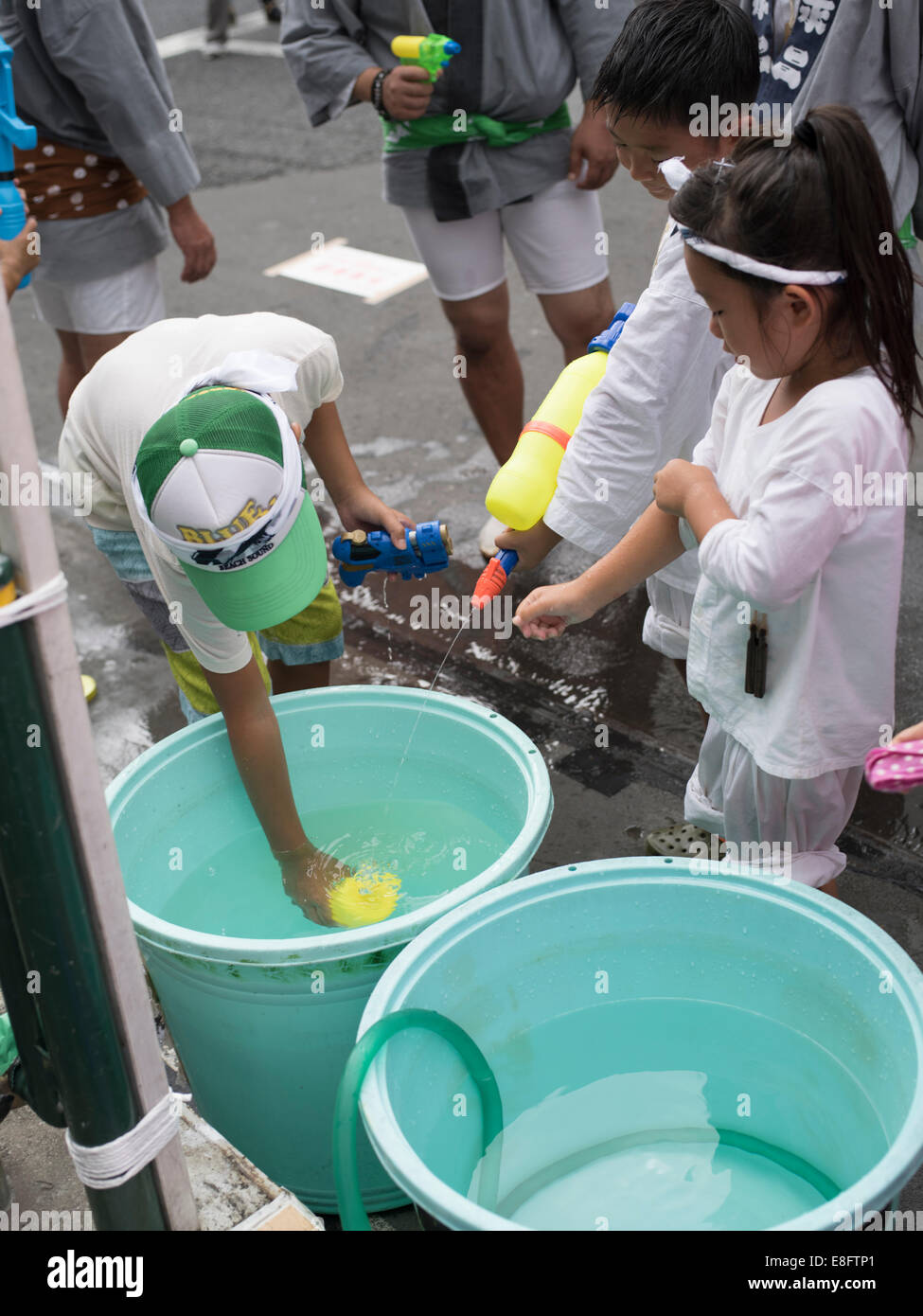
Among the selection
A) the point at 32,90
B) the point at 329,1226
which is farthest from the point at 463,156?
the point at 329,1226

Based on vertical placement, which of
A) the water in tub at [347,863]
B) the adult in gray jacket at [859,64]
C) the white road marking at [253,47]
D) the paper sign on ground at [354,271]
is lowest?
the paper sign on ground at [354,271]

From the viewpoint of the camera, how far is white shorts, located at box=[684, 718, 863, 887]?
1.80 metres

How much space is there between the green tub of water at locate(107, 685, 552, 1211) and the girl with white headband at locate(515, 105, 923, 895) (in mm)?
344

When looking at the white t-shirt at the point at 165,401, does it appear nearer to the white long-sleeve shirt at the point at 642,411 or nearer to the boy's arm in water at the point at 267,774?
the boy's arm in water at the point at 267,774

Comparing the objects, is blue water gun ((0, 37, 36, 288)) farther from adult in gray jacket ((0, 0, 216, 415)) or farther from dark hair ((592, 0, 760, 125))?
dark hair ((592, 0, 760, 125))

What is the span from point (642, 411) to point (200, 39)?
8535mm

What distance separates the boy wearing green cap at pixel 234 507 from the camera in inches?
69.5

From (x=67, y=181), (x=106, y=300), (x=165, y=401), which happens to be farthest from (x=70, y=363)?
(x=165, y=401)

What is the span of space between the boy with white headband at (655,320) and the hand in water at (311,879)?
625 mm

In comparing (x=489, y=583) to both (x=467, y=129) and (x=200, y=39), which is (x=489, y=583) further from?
(x=200, y=39)

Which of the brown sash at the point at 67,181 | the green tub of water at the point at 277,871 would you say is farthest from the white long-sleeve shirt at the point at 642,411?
the brown sash at the point at 67,181

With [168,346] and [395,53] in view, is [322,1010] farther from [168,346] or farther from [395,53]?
[395,53]

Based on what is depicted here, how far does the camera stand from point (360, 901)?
7.20 ft

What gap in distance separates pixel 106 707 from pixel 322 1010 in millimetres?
1621
